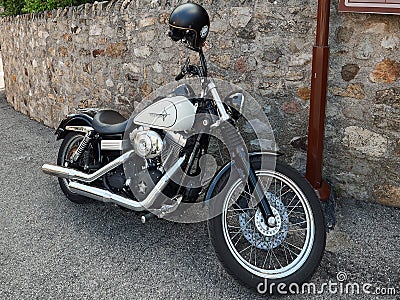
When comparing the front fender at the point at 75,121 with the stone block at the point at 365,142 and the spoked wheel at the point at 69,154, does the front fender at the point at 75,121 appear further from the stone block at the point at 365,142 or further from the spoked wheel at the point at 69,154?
the stone block at the point at 365,142

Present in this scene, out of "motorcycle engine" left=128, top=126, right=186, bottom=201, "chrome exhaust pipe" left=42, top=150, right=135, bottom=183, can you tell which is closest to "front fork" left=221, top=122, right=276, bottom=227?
"motorcycle engine" left=128, top=126, right=186, bottom=201

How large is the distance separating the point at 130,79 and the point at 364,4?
2.48 meters

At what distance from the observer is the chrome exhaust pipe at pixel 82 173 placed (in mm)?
3514

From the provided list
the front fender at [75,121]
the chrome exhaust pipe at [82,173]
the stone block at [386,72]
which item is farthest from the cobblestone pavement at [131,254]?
the stone block at [386,72]

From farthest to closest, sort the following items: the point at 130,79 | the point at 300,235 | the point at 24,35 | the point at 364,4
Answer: the point at 24,35, the point at 130,79, the point at 364,4, the point at 300,235

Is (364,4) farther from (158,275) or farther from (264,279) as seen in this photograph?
(158,275)

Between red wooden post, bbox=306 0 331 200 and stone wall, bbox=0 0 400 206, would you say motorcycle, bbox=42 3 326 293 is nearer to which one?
red wooden post, bbox=306 0 331 200

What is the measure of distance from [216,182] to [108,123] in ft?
3.82

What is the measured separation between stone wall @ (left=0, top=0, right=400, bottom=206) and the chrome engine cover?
110 cm

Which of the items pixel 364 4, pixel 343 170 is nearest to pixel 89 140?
pixel 343 170

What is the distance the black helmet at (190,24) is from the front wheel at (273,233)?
855mm

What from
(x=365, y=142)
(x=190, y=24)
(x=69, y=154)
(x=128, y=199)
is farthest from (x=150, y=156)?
(x=365, y=142)

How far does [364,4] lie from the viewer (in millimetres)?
3393

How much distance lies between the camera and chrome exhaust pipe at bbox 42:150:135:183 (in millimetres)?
3514
